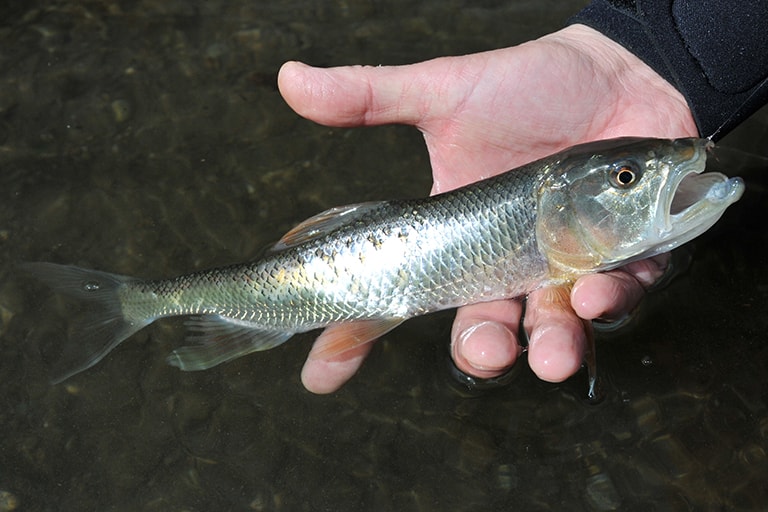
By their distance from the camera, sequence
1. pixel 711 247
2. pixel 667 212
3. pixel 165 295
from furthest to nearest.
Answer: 1. pixel 711 247
2. pixel 165 295
3. pixel 667 212

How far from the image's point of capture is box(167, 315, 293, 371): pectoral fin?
4008 mm

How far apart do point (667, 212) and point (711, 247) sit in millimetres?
Answer: 2274

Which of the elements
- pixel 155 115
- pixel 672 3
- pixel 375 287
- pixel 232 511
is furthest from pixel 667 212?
pixel 155 115

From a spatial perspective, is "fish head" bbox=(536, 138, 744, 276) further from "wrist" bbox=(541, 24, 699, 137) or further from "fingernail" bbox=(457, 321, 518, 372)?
"wrist" bbox=(541, 24, 699, 137)

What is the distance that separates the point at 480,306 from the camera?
150 inches

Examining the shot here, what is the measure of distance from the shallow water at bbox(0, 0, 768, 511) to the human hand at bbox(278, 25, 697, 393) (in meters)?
0.76

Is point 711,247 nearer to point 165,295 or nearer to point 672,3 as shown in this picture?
point 672,3

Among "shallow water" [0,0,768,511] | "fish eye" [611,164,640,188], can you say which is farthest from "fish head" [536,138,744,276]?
"shallow water" [0,0,768,511]

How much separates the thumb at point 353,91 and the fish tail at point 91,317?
1462mm

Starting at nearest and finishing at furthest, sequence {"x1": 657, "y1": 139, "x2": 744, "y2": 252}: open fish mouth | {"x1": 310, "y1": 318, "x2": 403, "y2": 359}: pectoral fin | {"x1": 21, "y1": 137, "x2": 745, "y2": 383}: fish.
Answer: {"x1": 657, "y1": 139, "x2": 744, "y2": 252}: open fish mouth < {"x1": 21, "y1": 137, "x2": 745, "y2": 383}: fish < {"x1": 310, "y1": 318, "x2": 403, "y2": 359}: pectoral fin

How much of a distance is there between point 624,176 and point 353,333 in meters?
1.56

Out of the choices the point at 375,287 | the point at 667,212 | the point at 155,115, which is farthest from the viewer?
the point at 155,115

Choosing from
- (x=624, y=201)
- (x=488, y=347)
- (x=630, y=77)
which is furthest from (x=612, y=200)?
(x=630, y=77)

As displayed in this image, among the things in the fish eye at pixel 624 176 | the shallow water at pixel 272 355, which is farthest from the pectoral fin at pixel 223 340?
the fish eye at pixel 624 176
